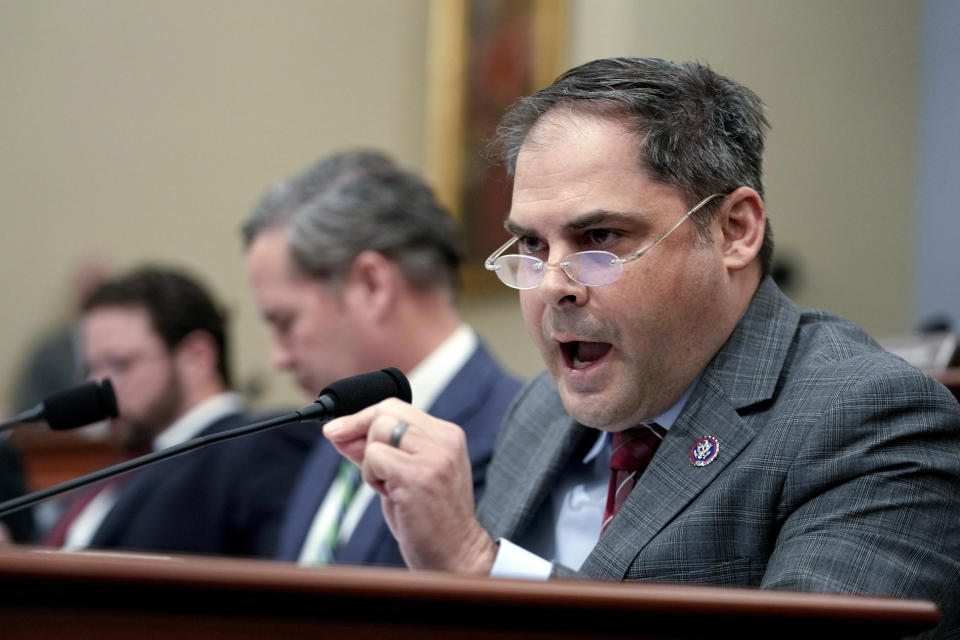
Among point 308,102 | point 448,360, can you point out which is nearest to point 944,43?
point 448,360

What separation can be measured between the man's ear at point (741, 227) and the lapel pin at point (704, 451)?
285 mm

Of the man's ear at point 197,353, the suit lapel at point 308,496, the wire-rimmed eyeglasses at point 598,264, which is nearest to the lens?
the wire-rimmed eyeglasses at point 598,264

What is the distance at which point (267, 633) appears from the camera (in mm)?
1056

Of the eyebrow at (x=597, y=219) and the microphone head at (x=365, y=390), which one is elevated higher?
the eyebrow at (x=597, y=219)

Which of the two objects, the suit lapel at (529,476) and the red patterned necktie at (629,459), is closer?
the red patterned necktie at (629,459)

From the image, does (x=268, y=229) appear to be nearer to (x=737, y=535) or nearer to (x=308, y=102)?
(x=737, y=535)

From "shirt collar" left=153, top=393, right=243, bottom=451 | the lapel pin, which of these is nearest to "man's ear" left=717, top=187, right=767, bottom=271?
the lapel pin

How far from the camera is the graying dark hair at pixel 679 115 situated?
1.81 meters

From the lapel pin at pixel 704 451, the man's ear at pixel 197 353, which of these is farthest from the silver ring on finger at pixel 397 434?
the man's ear at pixel 197 353

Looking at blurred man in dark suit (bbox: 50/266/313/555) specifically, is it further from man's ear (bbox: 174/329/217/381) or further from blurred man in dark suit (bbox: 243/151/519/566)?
blurred man in dark suit (bbox: 243/151/519/566)

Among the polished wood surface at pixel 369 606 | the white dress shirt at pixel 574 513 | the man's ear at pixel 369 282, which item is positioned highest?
the polished wood surface at pixel 369 606

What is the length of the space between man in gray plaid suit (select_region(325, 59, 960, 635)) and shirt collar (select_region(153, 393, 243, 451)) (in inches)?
80.0

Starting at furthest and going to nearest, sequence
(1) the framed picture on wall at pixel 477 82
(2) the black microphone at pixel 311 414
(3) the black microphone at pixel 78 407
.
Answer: (1) the framed picture on wall at pixel 477 82 < (3) the black microphone at pixel 78 407 < (2) the black microphone at pixel 311 414

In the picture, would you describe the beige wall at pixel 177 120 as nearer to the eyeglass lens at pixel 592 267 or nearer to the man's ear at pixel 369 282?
the man's ear at pixel 369 282
